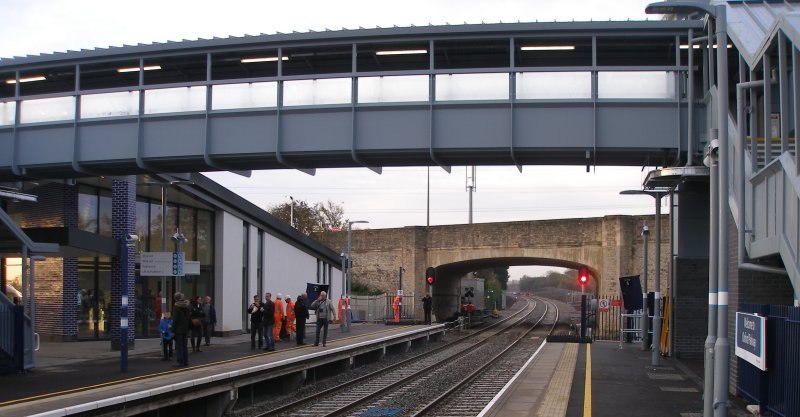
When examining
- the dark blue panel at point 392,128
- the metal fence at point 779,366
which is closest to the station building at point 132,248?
the dark blue panel at point 392,128

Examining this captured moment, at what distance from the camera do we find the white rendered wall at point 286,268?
32.2m

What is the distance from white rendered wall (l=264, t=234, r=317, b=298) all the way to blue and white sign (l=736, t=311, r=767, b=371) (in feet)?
69.3

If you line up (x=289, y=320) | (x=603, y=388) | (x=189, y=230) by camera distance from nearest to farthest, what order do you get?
(x=603, y=388)
(x=289, y=320)
(x=189, y=230)

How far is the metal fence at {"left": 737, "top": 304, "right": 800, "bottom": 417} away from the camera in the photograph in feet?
36.4

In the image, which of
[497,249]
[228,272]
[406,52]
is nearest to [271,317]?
[228,272]

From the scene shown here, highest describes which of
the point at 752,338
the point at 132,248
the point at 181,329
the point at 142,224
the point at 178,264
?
the point at 142,224

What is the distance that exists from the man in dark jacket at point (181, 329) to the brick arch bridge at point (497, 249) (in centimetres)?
2870

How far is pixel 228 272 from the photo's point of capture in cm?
2891

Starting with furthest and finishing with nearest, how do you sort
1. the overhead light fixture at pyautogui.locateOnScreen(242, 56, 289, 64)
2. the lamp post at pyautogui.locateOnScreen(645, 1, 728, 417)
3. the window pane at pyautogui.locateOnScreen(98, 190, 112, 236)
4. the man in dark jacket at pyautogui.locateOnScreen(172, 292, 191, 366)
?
the window pane at pyautogui.locateOnScreen(98, 190, 112, 236), the overhead light fixture at pyautogui.locateOnScreen(242, 56, 289, 64), the man in dark jacket at pyautogui.locateOnScreen(172, 292, 191, 366), the lamp post at pyautogui.locateOnScreen(645, 1, 728, 417)

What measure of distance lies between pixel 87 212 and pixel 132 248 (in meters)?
3.36

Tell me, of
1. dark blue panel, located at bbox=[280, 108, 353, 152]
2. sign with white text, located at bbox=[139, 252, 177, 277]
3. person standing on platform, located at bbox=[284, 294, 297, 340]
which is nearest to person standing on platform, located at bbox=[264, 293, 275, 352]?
sign with white text, located at bbox=[139, 252, 177, 277]

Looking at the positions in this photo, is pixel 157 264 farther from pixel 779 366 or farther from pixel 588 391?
pixel 779 366

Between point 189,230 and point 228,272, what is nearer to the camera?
point 189,230

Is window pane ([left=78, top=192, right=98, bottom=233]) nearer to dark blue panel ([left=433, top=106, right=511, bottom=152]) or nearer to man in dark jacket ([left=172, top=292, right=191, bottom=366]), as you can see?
man in dark jacket ([left=172, top=292, right=191, bottom=366])
